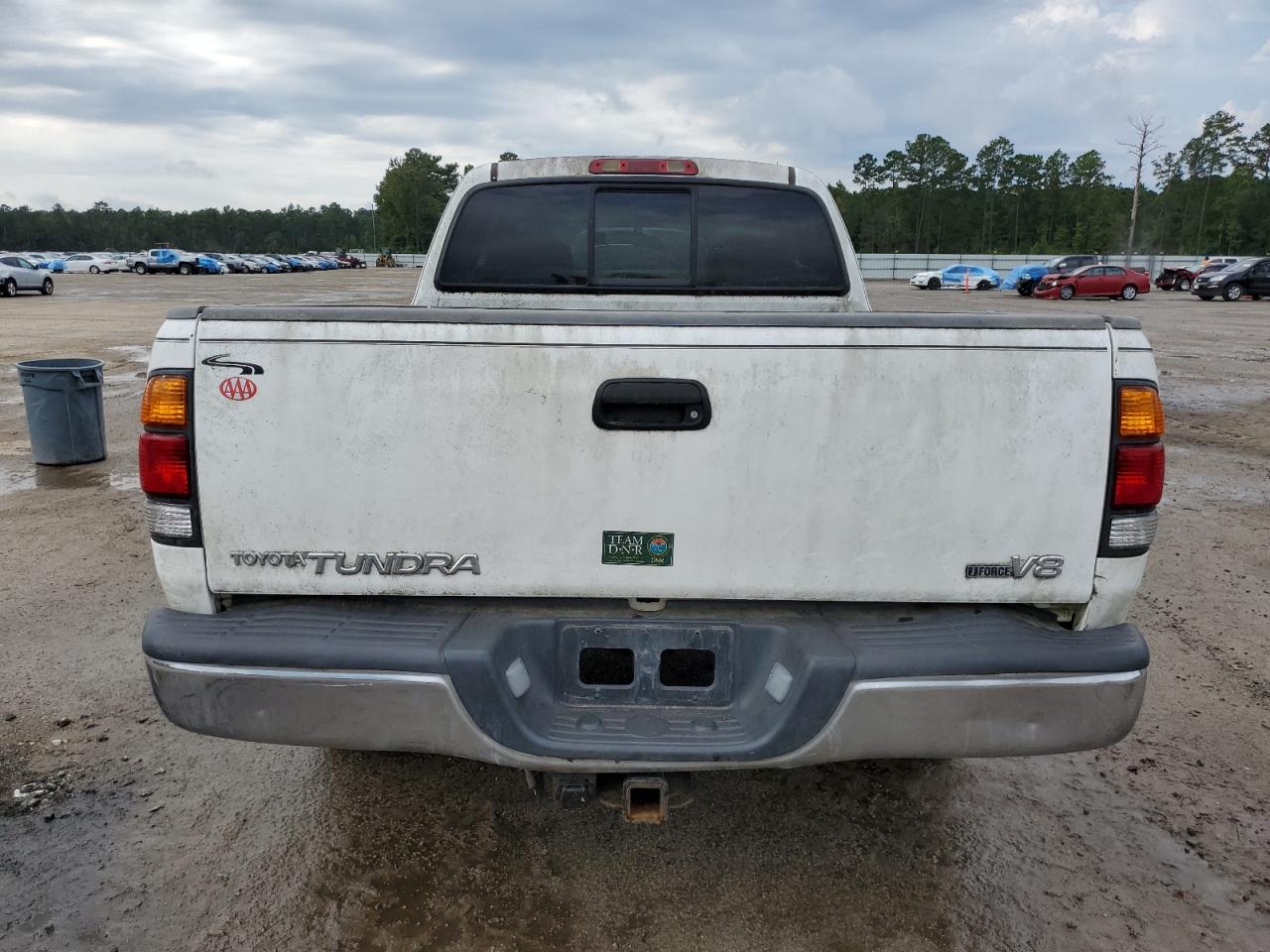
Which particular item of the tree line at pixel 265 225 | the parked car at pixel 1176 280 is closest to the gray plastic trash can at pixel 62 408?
the parked car at pixel 1176 280

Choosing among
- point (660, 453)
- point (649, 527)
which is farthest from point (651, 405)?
point (649, 527)

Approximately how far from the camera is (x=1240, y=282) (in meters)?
36.0

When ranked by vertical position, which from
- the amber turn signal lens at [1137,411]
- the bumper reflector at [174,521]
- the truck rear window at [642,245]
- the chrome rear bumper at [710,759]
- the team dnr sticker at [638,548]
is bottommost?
the chrome rear bumper at [710,759]

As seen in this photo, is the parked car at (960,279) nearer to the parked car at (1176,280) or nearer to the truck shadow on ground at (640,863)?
the parked car at (1176,280)

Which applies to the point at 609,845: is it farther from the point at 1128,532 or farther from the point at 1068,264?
the point at 1068,264

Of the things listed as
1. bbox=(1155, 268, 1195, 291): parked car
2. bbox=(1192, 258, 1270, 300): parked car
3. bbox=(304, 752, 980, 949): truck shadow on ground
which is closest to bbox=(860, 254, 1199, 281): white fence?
bbox=(1155, 268, 1195, 291): parked car

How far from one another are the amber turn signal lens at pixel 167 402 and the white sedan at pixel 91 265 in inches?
2891

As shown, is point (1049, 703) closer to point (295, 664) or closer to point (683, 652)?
point (683, 652)

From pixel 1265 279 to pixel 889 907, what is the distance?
41556 mm

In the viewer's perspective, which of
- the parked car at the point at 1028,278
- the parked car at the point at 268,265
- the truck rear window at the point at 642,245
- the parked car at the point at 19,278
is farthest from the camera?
the parked car at the point at 268,265

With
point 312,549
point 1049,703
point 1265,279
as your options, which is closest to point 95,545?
point 312,549

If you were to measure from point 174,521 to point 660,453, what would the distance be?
1309mm

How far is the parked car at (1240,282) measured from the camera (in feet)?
118

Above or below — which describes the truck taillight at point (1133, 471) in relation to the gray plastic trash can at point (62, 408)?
above
